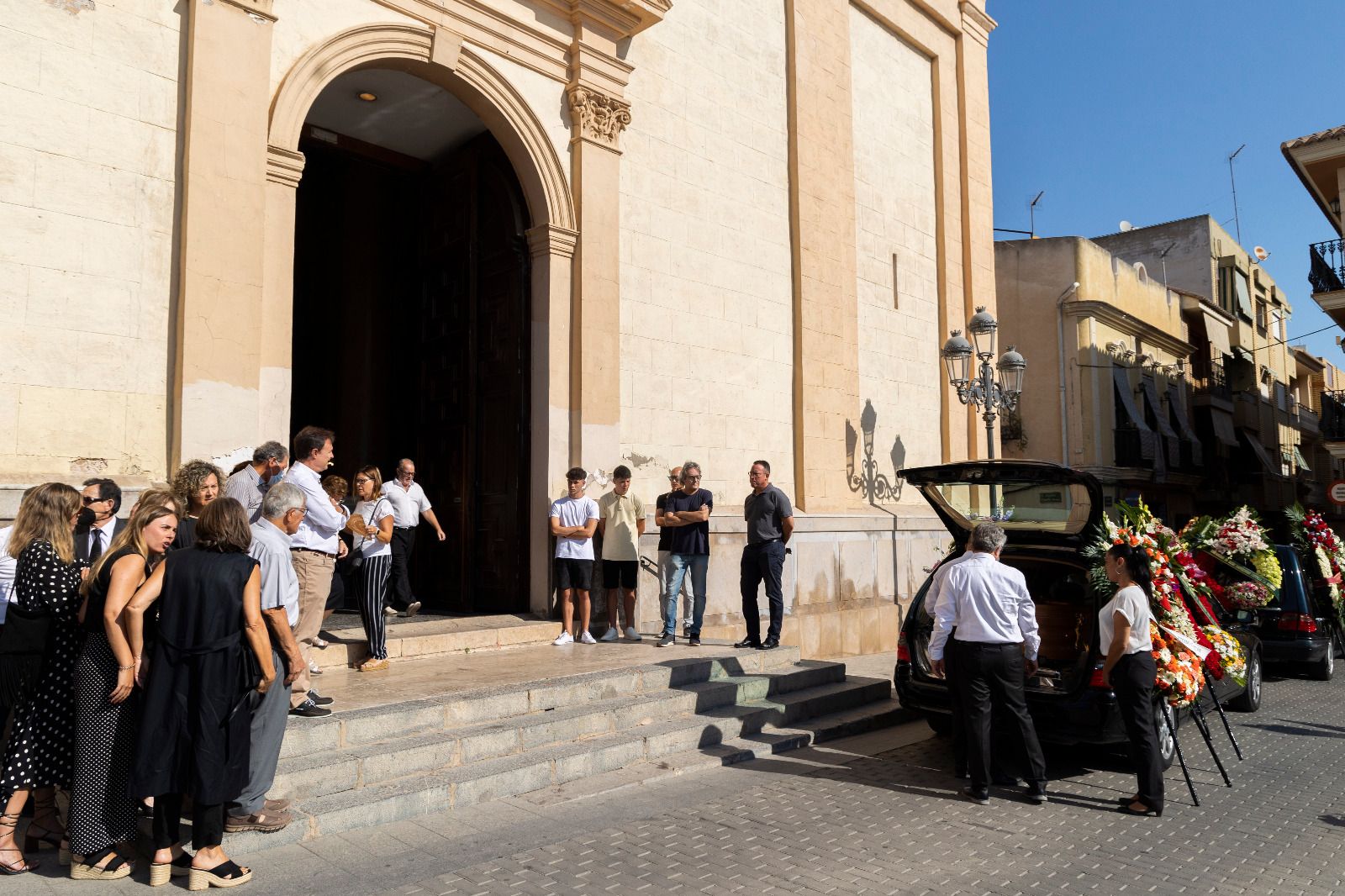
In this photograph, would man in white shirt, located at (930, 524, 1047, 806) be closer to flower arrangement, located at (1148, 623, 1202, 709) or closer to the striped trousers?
flower arrangement, located at (1148, 623, 1202, 709)

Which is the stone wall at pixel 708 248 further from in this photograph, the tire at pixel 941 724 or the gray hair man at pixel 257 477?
the gray hair man at pixel 257 477

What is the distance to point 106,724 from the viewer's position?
4375 millimetres

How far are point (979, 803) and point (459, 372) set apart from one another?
737 cm

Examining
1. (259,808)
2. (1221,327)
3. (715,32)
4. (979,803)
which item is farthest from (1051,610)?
(1221,327)

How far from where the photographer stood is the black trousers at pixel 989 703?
589cm

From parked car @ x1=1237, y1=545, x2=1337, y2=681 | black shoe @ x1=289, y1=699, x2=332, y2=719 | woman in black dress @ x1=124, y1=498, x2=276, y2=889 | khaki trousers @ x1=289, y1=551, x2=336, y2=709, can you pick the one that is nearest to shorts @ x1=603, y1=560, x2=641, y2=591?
khaki trousers @ x1=289, y1=551, x2=336, y2=709

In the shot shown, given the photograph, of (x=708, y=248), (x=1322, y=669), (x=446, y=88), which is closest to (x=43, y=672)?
(x=446, y=88)

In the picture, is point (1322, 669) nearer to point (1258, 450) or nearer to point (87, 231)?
point (87, 231)

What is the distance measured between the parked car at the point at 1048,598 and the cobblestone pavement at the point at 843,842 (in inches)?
18.6

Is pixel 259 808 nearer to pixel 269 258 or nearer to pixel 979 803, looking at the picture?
pixel 979 803

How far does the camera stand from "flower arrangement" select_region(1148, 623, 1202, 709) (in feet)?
20.3

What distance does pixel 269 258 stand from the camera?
25.7ft

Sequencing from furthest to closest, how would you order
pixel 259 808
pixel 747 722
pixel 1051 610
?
pixel 1051 610
pixel 747 722
pixel 259 808

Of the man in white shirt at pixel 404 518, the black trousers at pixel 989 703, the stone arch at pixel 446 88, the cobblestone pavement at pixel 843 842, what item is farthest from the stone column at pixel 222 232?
the black trousers at pixel 989 703
